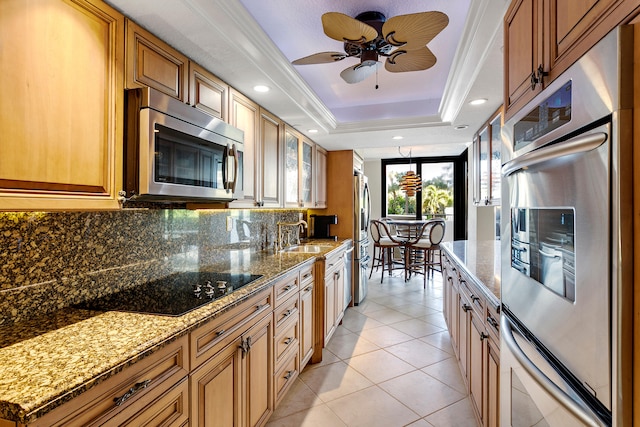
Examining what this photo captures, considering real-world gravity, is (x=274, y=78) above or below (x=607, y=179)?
above

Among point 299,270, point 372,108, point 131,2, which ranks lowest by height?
point 299,270

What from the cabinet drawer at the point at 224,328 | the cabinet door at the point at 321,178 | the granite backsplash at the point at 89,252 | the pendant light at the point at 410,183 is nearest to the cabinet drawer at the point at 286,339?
the cabinet drawer at the point at 224,328

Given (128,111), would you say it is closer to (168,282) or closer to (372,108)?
(168,282)

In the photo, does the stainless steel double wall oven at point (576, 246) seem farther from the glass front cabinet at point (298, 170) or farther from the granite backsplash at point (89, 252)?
the glass front cabinet at point (298, 170)

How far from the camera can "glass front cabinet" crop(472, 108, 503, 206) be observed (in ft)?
9.14

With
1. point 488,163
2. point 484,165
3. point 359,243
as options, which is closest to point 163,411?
point 488,163

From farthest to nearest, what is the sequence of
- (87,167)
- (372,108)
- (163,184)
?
(372,108), (163,184), (87,167)

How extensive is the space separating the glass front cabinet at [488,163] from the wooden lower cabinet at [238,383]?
2198mm

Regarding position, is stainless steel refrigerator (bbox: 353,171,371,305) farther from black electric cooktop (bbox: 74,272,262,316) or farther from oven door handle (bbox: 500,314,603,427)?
oven door handle (bbox: 500,314,603,427)

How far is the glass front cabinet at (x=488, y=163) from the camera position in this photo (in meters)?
2.78

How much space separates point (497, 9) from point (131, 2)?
1.61 m

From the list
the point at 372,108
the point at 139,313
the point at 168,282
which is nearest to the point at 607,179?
the point at 139,313

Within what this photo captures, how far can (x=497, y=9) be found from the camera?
1538 millimetres

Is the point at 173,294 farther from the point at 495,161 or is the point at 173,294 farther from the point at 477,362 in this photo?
the point at 495,161
